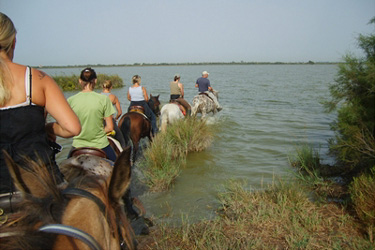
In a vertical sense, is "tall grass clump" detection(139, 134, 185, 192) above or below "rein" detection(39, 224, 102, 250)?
below

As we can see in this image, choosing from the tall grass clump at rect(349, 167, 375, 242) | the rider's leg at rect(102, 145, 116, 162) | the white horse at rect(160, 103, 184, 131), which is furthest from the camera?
the white horse at rect(160, 103, 184, 131)

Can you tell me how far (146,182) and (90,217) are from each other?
5057 millimetres

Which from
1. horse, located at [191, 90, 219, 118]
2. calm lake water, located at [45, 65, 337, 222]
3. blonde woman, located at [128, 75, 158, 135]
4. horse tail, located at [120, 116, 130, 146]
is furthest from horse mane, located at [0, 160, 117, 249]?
horse, located at [191, 90, 219, 118]

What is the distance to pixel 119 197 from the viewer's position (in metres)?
1.41

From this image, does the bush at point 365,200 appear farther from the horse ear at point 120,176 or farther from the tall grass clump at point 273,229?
the horse ear at point 120,176

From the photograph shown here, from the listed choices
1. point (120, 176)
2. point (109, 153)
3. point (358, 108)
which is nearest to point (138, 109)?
point (109, 153)

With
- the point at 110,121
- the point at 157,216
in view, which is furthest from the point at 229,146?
the point at 110,121

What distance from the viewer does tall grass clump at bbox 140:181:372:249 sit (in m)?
→ 3.44

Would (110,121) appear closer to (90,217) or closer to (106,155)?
(106,155)

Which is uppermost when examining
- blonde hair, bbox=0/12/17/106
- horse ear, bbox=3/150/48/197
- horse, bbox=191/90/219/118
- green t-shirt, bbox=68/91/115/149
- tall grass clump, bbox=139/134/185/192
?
blonde hair, bbox=0/12/17/106

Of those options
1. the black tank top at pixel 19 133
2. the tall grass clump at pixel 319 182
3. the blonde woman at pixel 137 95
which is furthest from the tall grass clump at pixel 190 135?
the black tank top at pixel 19 133

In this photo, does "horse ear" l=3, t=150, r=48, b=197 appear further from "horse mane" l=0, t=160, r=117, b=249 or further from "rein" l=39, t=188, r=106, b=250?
"rein" l=39, t=188, r=106, b=250

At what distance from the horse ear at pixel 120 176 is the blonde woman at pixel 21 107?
741 millimetres

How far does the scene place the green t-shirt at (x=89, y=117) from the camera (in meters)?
4.16
